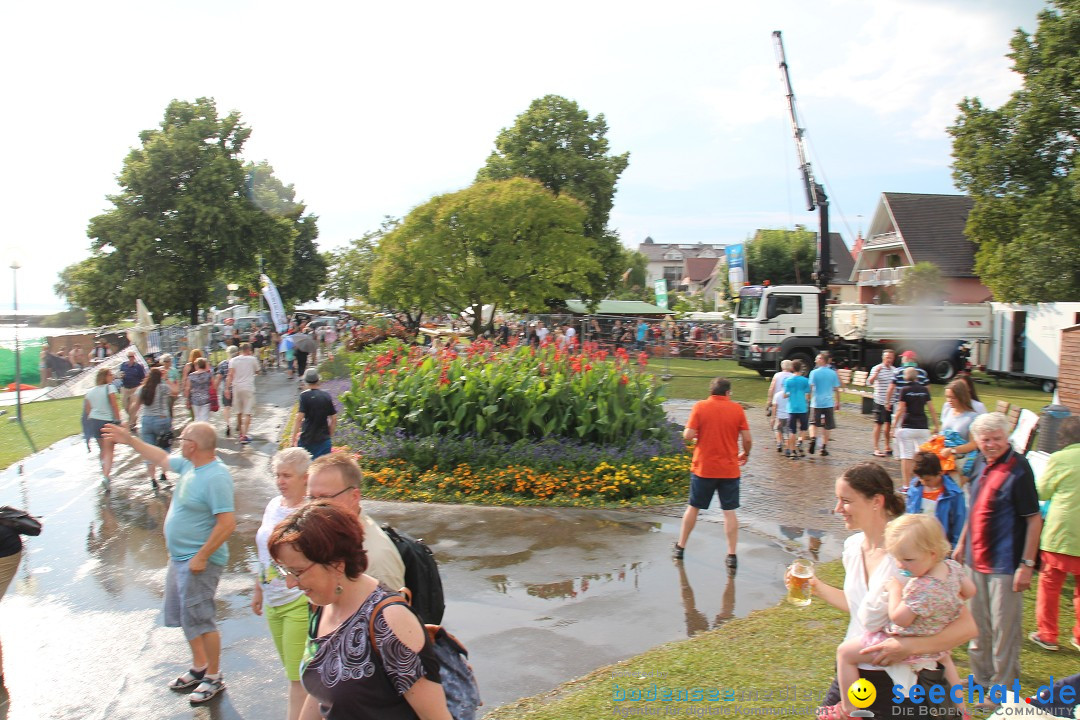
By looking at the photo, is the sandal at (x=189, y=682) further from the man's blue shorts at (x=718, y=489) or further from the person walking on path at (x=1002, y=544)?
the person walking on path at (x=1002, y=544)

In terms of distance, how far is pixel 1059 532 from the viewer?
5031 mm

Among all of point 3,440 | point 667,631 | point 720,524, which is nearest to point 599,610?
point 667,631

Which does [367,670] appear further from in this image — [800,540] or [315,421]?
[315,421]

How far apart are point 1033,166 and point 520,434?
2394 centimetres

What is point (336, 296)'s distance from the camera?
69.4 meters

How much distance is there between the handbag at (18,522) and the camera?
492 cm

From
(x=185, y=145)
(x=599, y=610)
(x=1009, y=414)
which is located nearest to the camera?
(x=599, y=610)

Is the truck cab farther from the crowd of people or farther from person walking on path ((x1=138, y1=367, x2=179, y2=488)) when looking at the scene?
person walking on path ((x1=138, y1=367, x2=179, y2=488))

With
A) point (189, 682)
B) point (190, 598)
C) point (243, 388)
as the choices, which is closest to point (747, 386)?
point (243, 388)

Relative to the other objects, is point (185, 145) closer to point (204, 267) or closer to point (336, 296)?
point (204, 267)

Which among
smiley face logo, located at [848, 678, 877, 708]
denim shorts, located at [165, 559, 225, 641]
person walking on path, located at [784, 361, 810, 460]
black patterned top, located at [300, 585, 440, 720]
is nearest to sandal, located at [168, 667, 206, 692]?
denim shorts, located at [165, 559, 225, 641]

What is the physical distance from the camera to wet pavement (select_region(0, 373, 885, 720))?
495 centimetres

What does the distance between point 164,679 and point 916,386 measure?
9.46 m

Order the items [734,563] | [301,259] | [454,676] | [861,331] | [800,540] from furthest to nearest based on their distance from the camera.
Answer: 1. [301,259]
2. [861,331]
3. [800,540]
4. [734,563]
5. [454,676]
